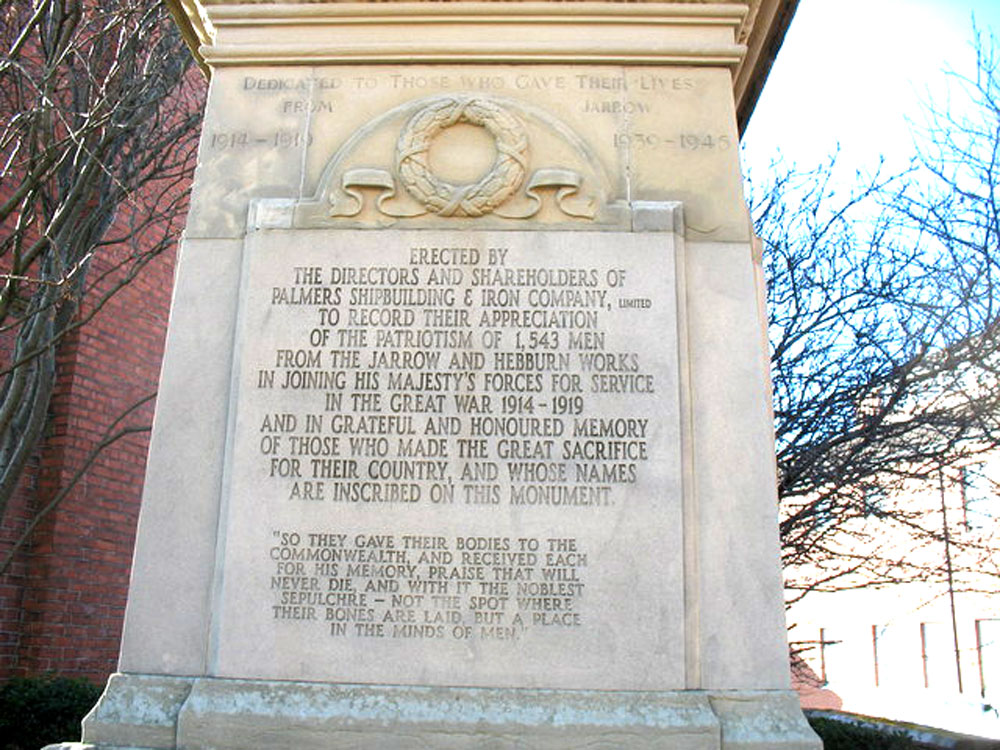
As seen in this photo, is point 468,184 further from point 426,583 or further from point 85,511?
point 85,511

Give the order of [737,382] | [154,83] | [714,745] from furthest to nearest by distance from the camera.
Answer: [154,83]
[737,382]
[714,745]

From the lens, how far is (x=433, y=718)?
3645 mm

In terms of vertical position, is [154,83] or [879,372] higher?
[154,83]

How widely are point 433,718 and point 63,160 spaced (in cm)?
658

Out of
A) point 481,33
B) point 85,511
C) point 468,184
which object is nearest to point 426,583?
point 468,184

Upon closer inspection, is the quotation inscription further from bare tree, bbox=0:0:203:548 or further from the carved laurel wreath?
bare tree, bbox=0:0:203:548

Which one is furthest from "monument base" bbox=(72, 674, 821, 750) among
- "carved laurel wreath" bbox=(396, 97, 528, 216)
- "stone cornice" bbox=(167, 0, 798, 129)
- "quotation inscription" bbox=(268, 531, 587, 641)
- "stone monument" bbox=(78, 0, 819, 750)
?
"stone cornice" bbox=(167, 0, 798, 129)

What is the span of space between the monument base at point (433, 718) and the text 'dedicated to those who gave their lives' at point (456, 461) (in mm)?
94

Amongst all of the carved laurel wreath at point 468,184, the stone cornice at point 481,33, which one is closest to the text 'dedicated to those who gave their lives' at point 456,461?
the carved laurel wreath at point 468,184

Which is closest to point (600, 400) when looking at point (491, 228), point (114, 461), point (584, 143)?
point (491, 228)

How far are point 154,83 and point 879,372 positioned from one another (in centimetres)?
821

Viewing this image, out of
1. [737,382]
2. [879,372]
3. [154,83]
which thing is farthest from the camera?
[879,372]

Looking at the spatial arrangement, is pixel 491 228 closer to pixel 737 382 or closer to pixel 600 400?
pixel 600 400

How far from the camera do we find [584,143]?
455cm
